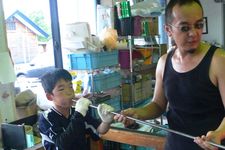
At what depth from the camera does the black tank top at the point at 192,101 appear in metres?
1.07

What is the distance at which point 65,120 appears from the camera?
150cm

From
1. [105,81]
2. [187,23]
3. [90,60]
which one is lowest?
[105,81]

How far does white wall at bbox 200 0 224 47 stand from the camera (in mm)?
5922

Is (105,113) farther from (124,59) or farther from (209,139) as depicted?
(124,59)

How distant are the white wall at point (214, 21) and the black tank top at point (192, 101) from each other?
5.11 meters

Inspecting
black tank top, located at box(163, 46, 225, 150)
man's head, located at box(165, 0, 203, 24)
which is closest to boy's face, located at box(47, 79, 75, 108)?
black tank top, located at box(163, 46, 225, 150)

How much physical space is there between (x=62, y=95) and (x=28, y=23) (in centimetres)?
189

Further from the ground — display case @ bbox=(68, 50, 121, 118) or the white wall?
the white wall

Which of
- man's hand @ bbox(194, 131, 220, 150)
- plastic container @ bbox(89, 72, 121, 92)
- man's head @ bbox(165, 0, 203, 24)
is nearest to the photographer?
man's hand @ bbox(194, 131, 220, 150)

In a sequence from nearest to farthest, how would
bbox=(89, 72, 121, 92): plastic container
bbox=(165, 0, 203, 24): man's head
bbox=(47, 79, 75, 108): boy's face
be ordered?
bbox=(165, 0, 203, 24): man's head
bbox=(47, 79, 75, 108): boy's face
bbox=(89, 72, 121, 92): plastic container

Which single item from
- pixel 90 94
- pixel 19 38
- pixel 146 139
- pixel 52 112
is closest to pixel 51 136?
pixel 52 112

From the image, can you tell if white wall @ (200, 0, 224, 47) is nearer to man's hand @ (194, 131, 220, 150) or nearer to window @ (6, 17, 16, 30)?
window @ (6, 17, 16, 30)

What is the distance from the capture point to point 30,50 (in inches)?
126

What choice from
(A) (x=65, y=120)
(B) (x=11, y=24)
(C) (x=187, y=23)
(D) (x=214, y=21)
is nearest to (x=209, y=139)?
(C) (x=187, y=23)
